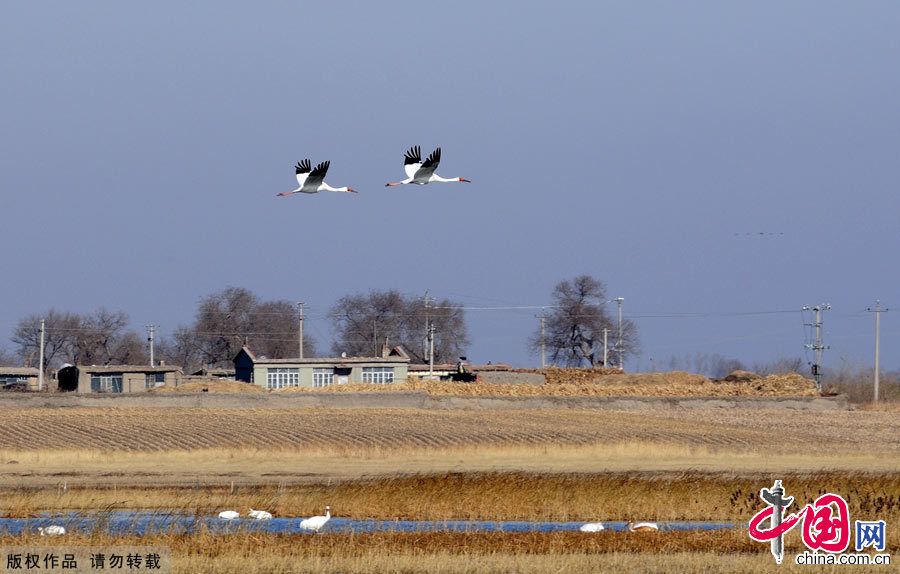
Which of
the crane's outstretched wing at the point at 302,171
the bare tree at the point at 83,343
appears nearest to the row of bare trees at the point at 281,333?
the bare tree at the point at 83,343

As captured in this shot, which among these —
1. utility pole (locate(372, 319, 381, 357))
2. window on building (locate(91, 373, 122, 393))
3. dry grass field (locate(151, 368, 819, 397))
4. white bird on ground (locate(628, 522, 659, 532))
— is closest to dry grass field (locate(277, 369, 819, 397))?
dry grass field (locate(151, 368, 819, 397))

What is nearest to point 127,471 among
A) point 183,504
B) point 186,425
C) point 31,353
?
point 183,504

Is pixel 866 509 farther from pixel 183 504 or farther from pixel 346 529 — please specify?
pixel 183 504

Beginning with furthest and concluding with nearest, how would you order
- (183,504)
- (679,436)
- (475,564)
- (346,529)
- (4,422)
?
(4,422)
(679,436)
(183,504)
(346,529)
(475,564)

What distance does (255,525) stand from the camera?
77.3 ft

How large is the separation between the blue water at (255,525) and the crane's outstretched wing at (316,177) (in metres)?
11.1

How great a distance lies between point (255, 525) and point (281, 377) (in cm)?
6968

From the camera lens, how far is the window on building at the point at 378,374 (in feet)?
304

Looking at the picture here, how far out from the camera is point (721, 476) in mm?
34125

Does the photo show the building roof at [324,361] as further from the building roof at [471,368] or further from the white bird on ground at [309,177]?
the white bird on ground at [309,177]

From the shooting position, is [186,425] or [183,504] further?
[186,425]

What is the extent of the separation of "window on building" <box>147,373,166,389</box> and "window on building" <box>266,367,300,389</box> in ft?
22.7

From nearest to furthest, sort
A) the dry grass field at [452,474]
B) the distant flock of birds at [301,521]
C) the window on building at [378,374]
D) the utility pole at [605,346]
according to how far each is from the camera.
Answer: the dry grass field at [452,474], the distant flock of birds at [301,521], the window on building at [378,374], the utility pole at [605,346]

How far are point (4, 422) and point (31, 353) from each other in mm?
80810
